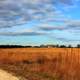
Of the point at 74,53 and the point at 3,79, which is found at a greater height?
the point at 74,53

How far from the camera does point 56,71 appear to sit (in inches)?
746

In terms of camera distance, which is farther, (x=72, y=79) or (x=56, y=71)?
(x=56, y=71)

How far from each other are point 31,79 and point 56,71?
8.01 feet

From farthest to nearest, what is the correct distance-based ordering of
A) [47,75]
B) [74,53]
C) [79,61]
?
[74,53]
[79,61]
[47,75]

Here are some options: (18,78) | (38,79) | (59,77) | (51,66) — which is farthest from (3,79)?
(51,66)

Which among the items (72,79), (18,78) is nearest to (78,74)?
(72,79)

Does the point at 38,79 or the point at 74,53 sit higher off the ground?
the point at 74,53

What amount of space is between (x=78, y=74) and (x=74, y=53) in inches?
235

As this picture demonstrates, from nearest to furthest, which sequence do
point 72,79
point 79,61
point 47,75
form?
point 72,79, point 47,75, point 79,61

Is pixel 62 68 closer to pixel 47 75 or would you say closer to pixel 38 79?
pixel 47 75

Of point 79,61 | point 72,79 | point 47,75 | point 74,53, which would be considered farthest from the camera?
point 74,53

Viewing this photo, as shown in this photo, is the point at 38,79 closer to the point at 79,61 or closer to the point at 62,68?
the point at 62,68

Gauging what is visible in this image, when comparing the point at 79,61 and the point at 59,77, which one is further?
the point at 79,61

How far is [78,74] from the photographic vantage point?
56.3 feet
